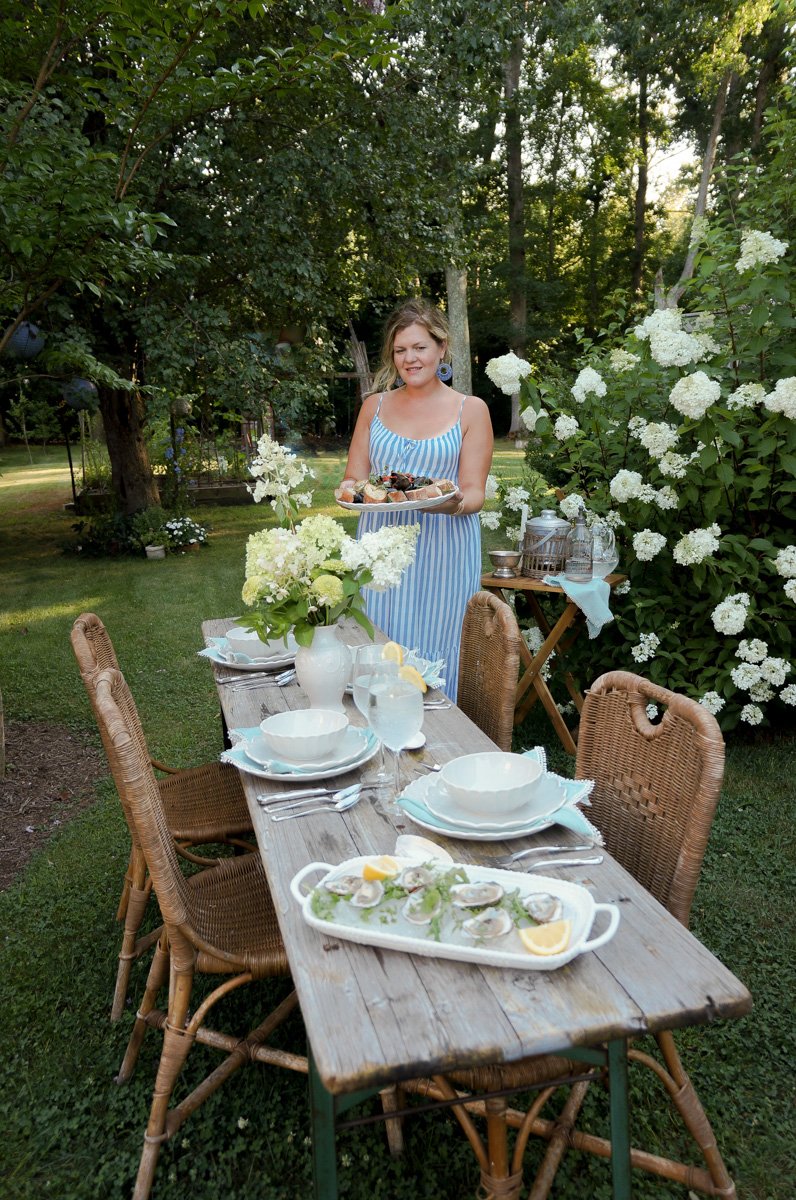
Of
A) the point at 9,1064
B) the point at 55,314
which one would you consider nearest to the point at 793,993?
the point at 9,1064

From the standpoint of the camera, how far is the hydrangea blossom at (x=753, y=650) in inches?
141

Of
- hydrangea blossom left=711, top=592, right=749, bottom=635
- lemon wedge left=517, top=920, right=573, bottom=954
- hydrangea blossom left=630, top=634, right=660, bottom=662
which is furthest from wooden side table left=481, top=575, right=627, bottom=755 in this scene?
lemon wedge left=517, top=920, right=573, bottom=954

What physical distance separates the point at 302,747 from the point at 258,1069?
99 centimetres

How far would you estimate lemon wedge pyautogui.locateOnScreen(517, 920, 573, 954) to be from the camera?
112 cm

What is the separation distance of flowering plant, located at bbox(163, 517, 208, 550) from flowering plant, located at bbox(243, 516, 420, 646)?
7621mm

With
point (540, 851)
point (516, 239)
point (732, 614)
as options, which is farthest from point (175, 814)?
point (516, 239)

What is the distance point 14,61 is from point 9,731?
10.7 feet

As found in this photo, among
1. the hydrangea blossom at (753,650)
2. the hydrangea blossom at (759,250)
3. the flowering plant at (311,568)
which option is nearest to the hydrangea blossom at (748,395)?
the hydrangea blossom at (759,250)

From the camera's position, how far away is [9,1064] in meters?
2.17

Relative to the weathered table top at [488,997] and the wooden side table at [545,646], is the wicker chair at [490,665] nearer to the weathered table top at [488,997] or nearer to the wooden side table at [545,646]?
the weathered table top at [488,997]

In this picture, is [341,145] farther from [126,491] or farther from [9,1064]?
[9,1064]

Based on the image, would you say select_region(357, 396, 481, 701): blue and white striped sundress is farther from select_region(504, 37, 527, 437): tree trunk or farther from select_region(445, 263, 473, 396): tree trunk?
select_region(504, 37, 527, 437): tree trunk

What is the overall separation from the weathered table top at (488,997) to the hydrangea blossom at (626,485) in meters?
2.54

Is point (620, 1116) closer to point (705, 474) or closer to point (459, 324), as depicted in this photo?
point (705, 474)
